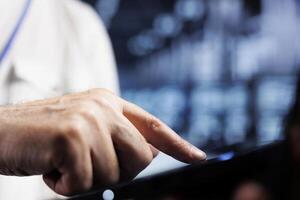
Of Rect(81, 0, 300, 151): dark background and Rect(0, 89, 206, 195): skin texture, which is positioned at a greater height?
Rect(0, 89, 206, 195): skin texture

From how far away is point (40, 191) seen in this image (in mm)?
751

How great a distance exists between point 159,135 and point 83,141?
0.21 feet

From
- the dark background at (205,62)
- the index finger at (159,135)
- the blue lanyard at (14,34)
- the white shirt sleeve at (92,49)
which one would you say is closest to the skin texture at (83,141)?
the index finger at (159,135)

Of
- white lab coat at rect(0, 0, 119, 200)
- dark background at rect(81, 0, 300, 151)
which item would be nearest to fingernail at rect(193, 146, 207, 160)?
white lab coat at rect(0, 0, 119, 200)

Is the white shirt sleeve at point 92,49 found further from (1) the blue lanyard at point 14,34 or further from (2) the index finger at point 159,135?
(2) the index finger at point 159,135

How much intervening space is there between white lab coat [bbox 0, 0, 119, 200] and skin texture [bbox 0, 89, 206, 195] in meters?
0.35

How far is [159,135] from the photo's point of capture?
36 centimetres

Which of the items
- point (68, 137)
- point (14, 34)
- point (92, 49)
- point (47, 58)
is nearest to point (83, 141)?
point (68, 137)

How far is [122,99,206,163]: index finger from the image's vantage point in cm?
35

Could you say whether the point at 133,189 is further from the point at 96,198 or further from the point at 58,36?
the point at 58,36

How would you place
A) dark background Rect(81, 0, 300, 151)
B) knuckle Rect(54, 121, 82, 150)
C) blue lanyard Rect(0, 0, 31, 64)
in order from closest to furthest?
knuckle Rect(54, 121, 82, 150) < blue lanyard Rect(0, 0, 31, 64) < dark background Rect(81, 0, 300, 151)

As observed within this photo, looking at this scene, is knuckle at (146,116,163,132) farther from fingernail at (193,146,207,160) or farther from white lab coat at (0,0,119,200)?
white lab coat at (0,0,119,200)

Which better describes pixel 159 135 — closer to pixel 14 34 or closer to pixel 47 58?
pixel 14 34

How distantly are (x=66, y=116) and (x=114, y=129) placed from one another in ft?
0.10
